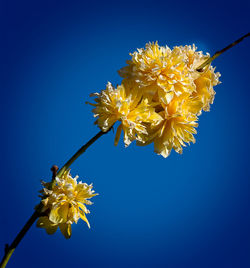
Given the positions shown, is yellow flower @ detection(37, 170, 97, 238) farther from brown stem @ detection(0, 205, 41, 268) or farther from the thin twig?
the thin twig

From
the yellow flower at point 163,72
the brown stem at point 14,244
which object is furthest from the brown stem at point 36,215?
the yellow flower at point 163,72

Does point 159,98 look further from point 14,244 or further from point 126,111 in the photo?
point 14,244

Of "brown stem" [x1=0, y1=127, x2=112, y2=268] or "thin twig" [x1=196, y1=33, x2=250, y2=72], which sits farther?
"thin twig" [x1=196, y1=33, x2=250, y2=72]

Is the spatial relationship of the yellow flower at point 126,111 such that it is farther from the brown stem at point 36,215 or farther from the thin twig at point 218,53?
the thin twig at point 218,53

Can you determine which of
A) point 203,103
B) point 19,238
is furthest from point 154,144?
point 19,238

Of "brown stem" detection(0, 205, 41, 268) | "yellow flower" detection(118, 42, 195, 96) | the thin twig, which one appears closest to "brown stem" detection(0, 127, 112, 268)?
"brown stem" detection(0, 205, 41, 268)

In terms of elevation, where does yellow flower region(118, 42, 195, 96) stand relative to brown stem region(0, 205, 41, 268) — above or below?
above

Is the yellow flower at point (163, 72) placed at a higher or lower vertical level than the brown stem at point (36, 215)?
higher
